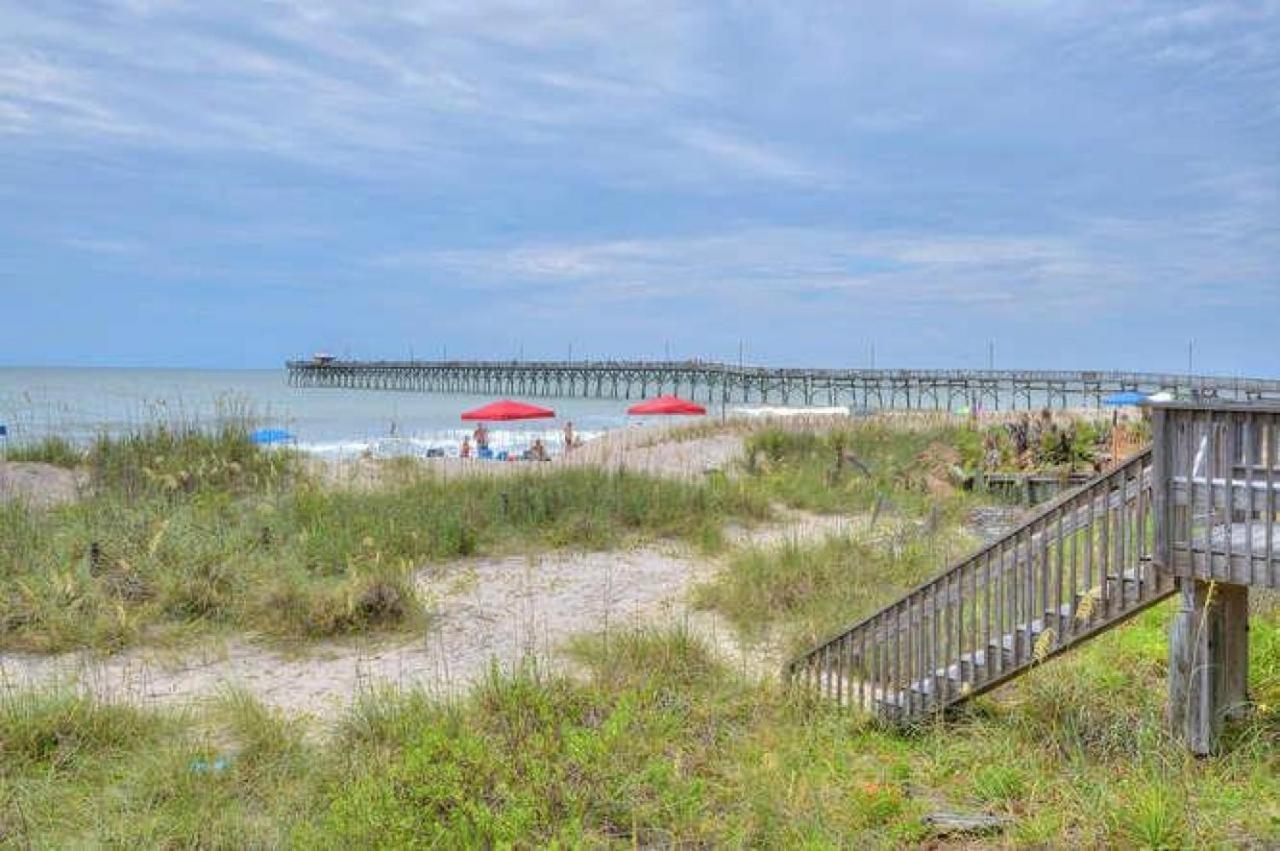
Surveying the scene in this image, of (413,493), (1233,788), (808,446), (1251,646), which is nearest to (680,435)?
(808,446)

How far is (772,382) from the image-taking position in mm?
81688

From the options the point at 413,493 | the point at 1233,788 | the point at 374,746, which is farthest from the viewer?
the point at 413,493

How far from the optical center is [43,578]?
10.2 meters

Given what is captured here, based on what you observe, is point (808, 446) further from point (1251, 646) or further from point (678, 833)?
point (678, 833)

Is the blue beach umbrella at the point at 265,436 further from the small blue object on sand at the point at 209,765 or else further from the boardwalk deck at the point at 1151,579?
the boardwalk deck at the point at 1151,579

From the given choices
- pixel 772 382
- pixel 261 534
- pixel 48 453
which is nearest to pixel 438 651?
pixel 261 534

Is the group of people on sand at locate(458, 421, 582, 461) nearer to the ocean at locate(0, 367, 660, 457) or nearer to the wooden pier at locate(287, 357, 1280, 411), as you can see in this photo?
the ocean at locate(0, 367, 660, 457)

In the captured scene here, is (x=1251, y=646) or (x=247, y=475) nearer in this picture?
(x=1251, y=646)

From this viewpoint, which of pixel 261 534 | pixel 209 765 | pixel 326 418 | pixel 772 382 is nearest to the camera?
pixel 209 765

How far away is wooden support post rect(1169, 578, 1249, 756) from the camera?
6094 millimetres

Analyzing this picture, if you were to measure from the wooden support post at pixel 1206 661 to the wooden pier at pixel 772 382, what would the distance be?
36668 mm

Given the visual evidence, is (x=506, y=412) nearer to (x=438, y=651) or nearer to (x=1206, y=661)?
(x=438, y=651)

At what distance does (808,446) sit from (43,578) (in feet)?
49.9

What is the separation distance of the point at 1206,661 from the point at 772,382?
76.0 m
